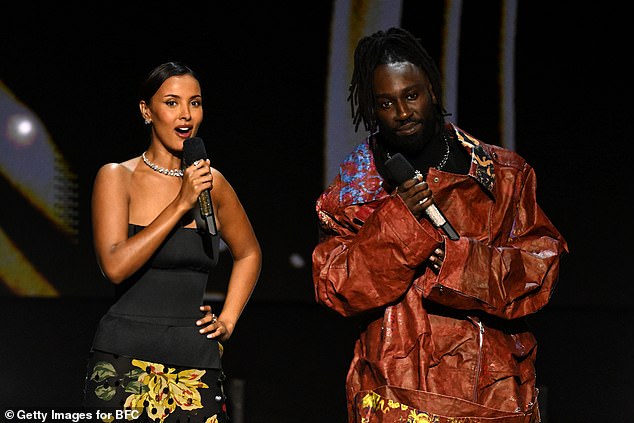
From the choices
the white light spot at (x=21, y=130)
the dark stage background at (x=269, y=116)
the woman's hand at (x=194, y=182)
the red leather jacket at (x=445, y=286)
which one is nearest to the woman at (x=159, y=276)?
the woman's hand at (x=194, y=182)

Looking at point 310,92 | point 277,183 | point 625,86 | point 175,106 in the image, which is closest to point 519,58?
point 625,86

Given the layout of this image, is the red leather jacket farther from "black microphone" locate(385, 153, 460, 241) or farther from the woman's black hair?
the woman's black hair

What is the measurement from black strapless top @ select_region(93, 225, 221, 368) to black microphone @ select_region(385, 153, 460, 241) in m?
0.54

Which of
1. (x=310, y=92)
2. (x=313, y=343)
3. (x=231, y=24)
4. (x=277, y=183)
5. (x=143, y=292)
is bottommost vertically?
(x=313, y=343)

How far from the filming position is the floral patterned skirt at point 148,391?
218 cm

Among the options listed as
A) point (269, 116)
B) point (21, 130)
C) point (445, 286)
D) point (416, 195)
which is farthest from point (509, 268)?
point (21, 130)

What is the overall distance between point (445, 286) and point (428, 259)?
8 centimetres

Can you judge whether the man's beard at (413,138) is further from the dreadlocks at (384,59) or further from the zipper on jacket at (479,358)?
the zipper on jacket at (479,358)

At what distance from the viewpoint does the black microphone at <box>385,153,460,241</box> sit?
2041 millimetres

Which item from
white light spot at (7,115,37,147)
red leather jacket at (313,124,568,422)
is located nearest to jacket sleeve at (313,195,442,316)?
red leather jacket at (313,124,568,422)

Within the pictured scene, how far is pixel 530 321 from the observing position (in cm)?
395

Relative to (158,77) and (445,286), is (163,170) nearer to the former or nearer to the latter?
(158,77)

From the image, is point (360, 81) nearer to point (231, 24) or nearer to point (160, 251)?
point (160, 251)

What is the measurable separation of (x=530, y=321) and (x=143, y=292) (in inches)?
84.4
